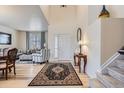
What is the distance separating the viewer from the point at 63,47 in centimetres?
1131

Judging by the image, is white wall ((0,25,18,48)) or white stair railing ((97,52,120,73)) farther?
white wall ((0,25,18,48))

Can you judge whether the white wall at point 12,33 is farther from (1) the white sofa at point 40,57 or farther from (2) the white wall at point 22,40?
(1) the white sofa at point 40,57

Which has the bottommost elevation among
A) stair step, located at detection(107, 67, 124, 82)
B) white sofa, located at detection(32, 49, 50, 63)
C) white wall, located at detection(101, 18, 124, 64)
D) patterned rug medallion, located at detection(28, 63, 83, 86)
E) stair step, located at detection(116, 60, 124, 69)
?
patterned rug medallion, located at detection(28, 63, 83, 86)

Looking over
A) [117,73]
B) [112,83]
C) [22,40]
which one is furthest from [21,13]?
[22,40]

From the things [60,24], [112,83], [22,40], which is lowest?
[112,83]

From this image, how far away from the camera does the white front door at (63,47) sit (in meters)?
11.2

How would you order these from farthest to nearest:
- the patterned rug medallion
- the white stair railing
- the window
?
the window
the patterned rug medallion
the white stair railing

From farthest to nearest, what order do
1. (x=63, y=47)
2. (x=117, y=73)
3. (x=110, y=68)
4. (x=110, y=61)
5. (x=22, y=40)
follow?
(x=22, y=40) < (x=63, y=47) < (x=110, y=61) < (x=110, y=68) < (x=117, y=73)

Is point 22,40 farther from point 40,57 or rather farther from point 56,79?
point 56,79

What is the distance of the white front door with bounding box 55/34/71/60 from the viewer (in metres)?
11.2

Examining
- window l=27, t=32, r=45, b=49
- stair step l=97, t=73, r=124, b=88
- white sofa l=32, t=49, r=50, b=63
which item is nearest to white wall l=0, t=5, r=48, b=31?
white sofa l=32, t=49, r=50, b=63

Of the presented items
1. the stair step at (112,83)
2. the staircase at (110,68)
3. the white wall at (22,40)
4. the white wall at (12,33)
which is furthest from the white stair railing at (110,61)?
the white wall at (22,40)

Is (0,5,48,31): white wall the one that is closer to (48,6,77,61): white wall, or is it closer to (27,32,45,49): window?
(48,6,77,61): white wall

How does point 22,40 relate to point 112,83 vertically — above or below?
above
